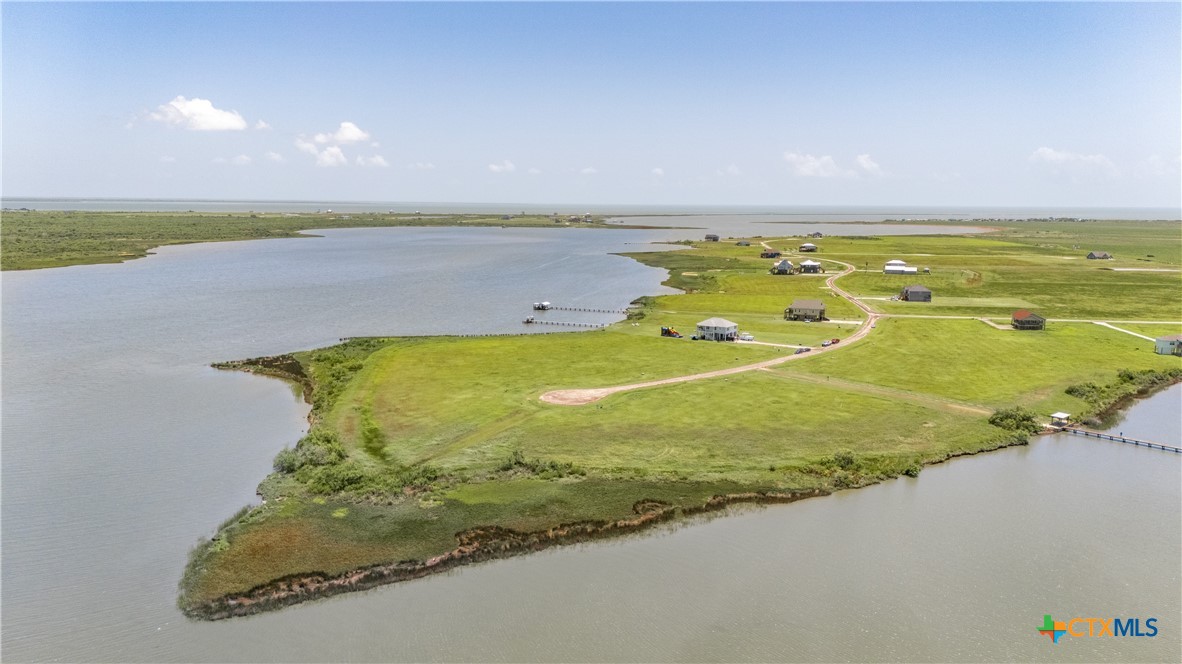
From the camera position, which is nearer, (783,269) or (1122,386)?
(1122,386)

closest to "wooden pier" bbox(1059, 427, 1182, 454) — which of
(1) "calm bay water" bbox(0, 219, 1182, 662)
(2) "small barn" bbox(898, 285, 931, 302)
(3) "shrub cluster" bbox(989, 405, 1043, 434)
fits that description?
(1) "calm bay water" bbox(0, 219, 1182, 662)

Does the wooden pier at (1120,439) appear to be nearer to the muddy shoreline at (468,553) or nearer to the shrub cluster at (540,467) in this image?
the muddy shoreline at (468,553)

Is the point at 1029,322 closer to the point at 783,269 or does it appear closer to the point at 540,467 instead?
the point at 783,269


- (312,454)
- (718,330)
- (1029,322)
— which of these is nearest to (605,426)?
(312,454)

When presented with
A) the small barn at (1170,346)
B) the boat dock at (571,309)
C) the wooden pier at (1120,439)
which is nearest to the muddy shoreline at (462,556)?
the wooden pier at (1120,439)

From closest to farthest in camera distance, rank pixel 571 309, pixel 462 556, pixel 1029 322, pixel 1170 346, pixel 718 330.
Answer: pixel 462 556 → pixel 1170 346 → pixel 718 330 → pixel 1029 322 → pixel 571 309

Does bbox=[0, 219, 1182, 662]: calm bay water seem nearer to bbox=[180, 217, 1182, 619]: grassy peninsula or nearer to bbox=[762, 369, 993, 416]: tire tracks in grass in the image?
bbox=[180, 217, 1182, 619]: grassy peninsula
